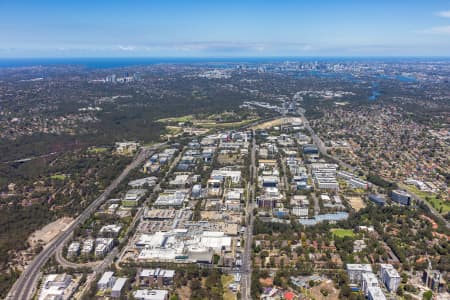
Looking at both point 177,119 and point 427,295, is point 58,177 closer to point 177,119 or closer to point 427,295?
point 177,119

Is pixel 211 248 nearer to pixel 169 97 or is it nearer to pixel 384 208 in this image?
→ pixel 384 208

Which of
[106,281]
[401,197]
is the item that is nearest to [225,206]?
[106,281]

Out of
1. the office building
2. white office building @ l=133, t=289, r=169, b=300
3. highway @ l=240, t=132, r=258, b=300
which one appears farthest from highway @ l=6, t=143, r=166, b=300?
the office building

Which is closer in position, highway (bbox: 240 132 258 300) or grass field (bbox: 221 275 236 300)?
grass field (bbox: 221 275 236 300)

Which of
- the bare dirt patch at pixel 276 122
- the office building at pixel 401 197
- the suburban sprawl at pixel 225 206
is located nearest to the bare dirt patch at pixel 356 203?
the suburban sprawl at pixel 225 206

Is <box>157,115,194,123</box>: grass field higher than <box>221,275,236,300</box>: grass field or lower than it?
higher

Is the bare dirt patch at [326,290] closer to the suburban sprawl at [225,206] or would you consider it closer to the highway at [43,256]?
the suburban sprawl at [225,206]

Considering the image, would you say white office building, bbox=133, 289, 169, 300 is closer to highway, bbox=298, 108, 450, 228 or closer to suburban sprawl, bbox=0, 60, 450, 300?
suburban sprawl, bbox=0, 60, 450, 300
